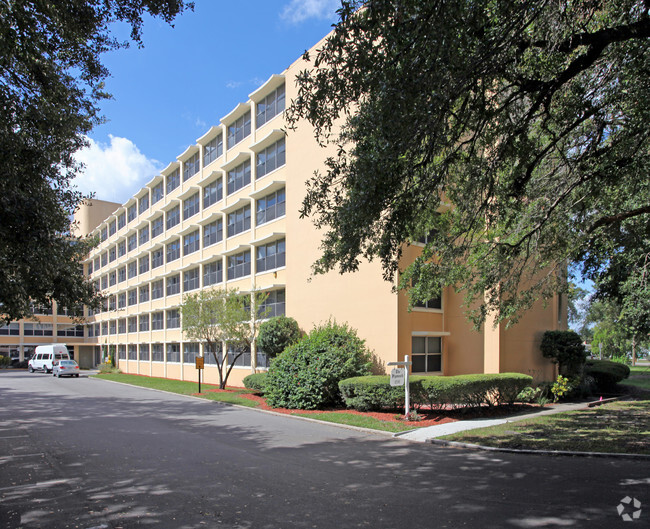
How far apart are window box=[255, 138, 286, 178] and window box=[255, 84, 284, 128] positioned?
67.5 inches

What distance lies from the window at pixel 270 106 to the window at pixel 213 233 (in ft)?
24.9

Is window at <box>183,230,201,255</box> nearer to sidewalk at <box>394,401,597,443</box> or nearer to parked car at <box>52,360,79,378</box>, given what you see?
parked car at <box>52,360,79,378</box>

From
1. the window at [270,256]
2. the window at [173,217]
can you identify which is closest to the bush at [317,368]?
the window at [270,256]

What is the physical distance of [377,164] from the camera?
24.6 ft

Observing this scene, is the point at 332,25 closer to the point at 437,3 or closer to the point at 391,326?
the point at 437,3

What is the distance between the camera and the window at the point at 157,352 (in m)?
41.4

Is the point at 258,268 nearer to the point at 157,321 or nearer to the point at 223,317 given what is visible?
the point at 223,317

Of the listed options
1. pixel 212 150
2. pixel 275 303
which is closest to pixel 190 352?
pixel 275 303

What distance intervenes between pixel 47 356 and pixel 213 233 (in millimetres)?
27477

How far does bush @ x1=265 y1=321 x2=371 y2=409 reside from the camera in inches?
683

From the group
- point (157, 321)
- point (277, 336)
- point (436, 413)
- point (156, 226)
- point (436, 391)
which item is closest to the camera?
point (436, 391)

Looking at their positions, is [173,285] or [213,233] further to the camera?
[173,285]

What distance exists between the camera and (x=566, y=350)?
21.1m

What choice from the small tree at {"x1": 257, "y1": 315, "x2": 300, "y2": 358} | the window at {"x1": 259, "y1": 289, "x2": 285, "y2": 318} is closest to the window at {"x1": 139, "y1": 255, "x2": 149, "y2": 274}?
the window at {"x1": 259, "y1": 289, "x2": 285, "y2": 318}
